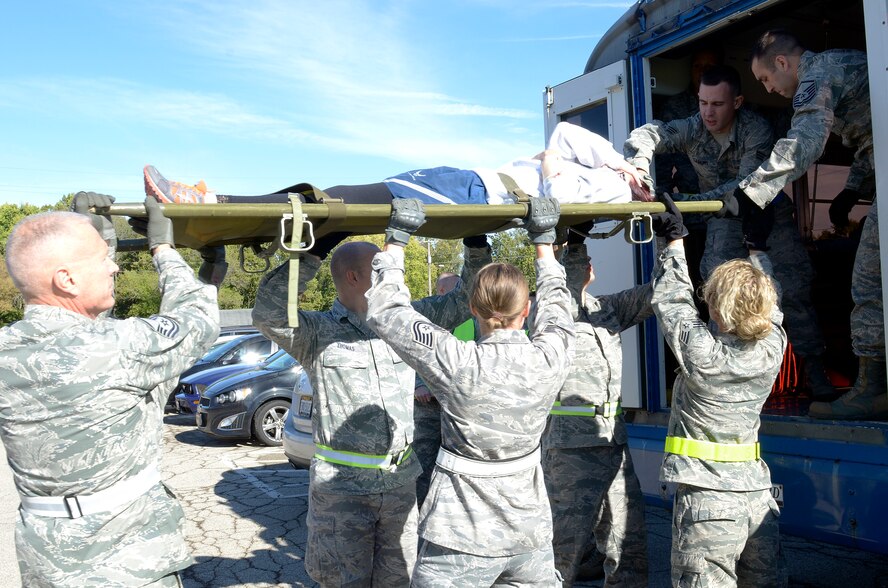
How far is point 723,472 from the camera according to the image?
2926 millimetres

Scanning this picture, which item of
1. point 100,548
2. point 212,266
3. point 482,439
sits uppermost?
point 212,266

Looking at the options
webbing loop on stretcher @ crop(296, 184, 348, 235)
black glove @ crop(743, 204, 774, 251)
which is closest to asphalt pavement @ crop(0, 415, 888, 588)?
black glove @ crop(743, 204, 774, 251)

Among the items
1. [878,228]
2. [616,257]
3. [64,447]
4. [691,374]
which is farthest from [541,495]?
[616,257]

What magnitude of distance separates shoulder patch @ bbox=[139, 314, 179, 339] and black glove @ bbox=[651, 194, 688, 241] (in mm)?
1953

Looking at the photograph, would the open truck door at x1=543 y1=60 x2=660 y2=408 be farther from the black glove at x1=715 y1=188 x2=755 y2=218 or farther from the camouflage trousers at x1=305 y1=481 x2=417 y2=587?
the camouflage trousers at x1=305 y1=481 x2=417 y2=587

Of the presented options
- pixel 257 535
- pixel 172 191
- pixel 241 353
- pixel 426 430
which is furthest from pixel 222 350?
pixel 172 191

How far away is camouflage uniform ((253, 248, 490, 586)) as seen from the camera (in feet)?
9.52

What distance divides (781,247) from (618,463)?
1609 millimetres

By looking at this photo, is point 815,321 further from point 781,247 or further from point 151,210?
point 151,210

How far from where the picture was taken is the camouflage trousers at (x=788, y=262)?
4168mm

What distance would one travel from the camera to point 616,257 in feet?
15.1

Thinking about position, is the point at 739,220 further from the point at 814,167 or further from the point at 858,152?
the point at 814,167

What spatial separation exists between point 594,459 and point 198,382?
8.95 meters

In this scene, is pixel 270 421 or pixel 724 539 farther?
pixel 270 421
